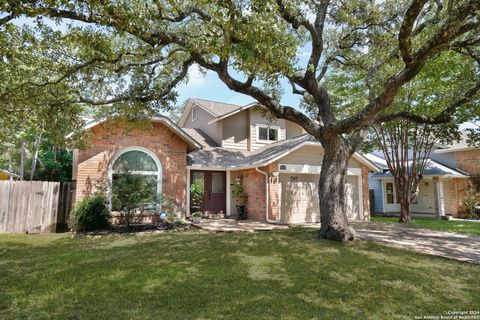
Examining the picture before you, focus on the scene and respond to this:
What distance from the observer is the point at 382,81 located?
1266cm

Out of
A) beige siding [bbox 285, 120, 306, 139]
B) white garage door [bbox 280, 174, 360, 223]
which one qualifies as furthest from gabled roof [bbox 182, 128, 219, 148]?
white garage door [bbox 280, 174, 360, 223]

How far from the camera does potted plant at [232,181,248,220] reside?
15203mm

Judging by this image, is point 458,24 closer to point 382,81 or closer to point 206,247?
point 382,81

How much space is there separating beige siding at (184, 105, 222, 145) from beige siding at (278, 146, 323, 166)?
512 cm

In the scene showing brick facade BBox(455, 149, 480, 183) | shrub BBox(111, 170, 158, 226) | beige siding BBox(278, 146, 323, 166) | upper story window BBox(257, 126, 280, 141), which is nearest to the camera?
shrub BBox(111, 170, 158, 226)

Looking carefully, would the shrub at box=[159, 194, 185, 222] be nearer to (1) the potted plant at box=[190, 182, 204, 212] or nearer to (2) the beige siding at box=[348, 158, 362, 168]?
(1) the potted plant at box=[190, 182, 204, 212]

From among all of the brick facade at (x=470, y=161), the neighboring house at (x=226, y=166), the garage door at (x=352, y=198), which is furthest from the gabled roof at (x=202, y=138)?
the brick facade at (x=470, y=161)

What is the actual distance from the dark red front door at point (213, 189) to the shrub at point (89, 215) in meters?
5.37

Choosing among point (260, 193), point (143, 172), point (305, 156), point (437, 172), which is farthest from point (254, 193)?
point (437, 172)

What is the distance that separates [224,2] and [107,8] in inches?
96.1

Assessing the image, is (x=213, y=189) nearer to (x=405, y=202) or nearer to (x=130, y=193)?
(x=130, y=193)

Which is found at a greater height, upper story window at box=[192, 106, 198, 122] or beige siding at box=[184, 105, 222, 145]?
upper story window at box=[192, 106, 198, 122]

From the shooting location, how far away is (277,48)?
271 inches

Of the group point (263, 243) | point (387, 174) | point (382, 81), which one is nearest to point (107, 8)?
point (263, 243)
